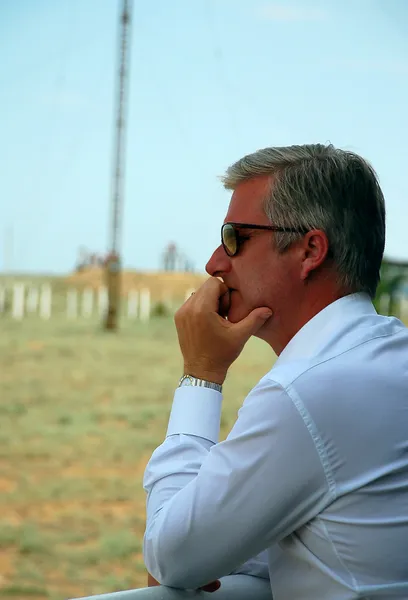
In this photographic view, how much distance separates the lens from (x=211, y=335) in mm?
1518

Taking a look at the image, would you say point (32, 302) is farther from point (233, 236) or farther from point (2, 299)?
point (233, 236)

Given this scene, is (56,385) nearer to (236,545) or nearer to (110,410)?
(110,410)

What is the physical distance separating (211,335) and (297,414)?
0.31 meters

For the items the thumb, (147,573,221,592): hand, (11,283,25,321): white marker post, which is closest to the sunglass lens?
the thumb

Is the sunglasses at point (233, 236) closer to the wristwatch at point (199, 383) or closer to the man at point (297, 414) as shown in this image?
the man at point (297, 414)

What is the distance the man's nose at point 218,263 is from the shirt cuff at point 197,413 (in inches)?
8.4

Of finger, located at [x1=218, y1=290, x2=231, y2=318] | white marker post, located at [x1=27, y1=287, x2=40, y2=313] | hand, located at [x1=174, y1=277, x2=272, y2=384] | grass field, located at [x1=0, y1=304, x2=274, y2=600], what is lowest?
white marker post, located at [x1=27, y1=287, x2=40, y2=313]

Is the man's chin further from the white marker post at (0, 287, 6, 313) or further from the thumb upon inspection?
the white marker post at (0, 287, 6, 313)

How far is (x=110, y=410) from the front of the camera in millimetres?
10359

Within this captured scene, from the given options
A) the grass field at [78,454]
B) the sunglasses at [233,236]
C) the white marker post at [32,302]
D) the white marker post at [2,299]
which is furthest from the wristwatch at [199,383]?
the white marker post at [32,302]

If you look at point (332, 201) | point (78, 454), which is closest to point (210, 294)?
point (332, 201)

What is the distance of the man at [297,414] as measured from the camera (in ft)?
4.14

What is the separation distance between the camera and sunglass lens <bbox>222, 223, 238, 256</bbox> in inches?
60.7

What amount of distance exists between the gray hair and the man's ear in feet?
0.03
